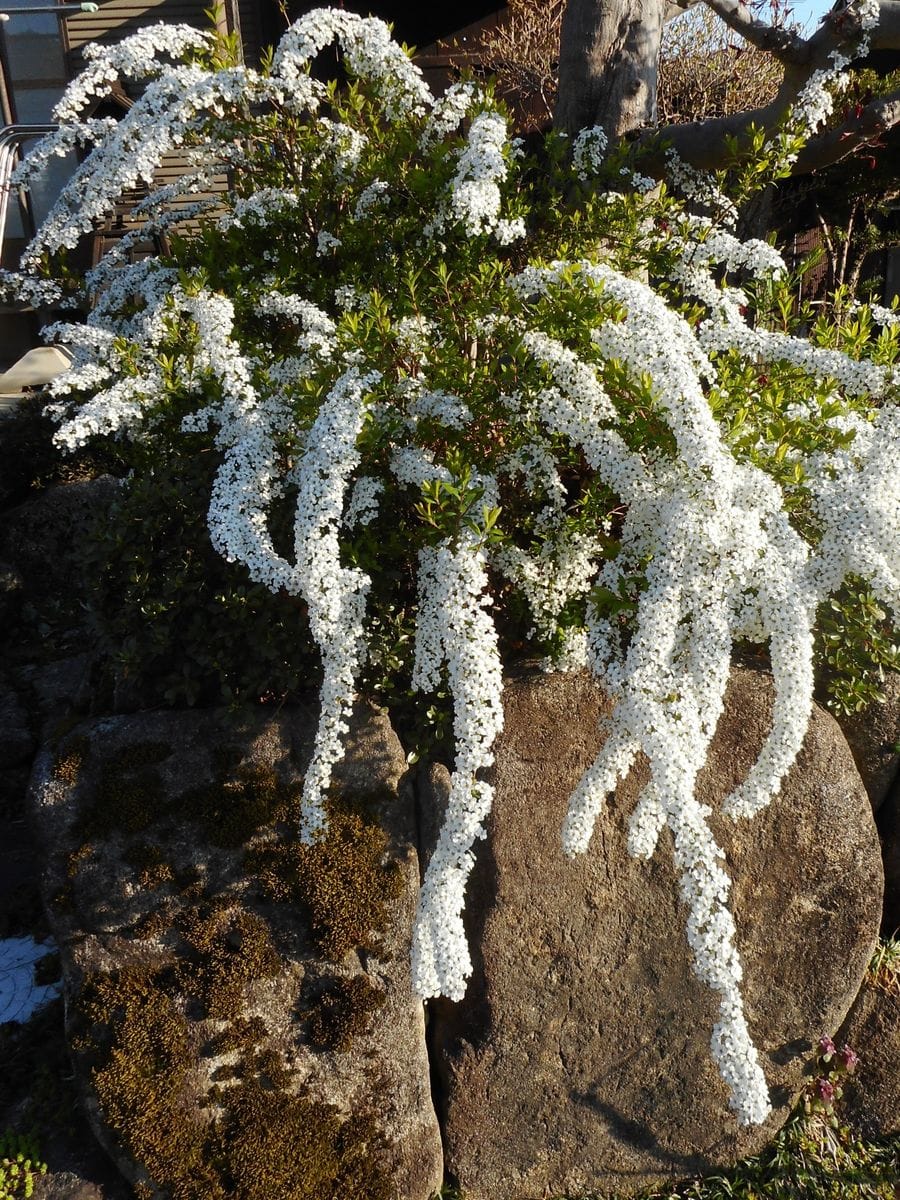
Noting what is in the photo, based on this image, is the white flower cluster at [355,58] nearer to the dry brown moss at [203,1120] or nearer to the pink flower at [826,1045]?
the dry brown moss at [203,1120]

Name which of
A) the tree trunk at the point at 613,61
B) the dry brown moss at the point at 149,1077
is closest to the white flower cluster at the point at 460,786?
the dry brown moss at the point at 149,1077

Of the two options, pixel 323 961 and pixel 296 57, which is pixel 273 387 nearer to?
pixel 296 57

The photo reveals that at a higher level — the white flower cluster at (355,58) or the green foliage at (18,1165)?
the white flower cluster at (355,58)

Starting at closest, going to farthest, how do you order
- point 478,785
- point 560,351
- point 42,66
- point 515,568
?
point 478,785 → point 560,351 → point 515,568 → point 42,66

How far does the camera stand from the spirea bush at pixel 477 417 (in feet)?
7.73

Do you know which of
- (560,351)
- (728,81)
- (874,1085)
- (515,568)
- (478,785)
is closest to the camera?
(478,785)

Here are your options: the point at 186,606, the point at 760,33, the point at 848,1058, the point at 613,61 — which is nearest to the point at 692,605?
the point at 186,606

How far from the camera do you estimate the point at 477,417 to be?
2.91 metres

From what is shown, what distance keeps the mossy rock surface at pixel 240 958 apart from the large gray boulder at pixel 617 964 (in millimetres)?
211

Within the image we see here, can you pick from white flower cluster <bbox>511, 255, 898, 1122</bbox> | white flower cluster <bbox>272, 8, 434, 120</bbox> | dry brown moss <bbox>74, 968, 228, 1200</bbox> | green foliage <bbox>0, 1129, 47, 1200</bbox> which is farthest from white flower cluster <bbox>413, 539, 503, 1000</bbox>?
white flower cluster <bbox>272, 8, 434, 120</bbox>

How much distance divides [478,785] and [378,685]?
69cm

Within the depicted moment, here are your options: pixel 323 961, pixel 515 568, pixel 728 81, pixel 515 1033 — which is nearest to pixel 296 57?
pixel 515 568

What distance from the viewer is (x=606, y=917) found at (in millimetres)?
3021

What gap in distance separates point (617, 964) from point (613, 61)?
149 inches
